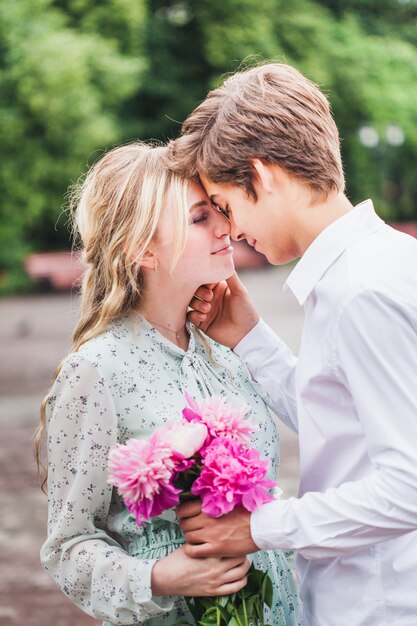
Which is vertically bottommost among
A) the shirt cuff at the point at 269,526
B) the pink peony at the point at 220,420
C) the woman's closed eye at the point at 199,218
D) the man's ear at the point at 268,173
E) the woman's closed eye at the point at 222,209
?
the shirt cuff at the point at 269,526

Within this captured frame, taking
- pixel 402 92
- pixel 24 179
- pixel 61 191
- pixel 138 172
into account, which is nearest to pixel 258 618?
pixel 138 172

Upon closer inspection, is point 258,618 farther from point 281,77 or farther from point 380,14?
point 380,14

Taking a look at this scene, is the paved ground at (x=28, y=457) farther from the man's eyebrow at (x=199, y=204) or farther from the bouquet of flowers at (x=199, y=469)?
the bouquet of flowers at (x=199, y=469)

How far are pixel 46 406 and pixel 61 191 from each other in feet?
64.5

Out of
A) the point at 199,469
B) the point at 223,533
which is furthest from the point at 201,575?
the point at 199,469

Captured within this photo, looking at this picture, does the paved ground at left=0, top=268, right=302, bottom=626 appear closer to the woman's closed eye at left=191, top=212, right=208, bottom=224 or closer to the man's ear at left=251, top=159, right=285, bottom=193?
the woman's closed eye at left=191, top=212, right=208, bottom=224

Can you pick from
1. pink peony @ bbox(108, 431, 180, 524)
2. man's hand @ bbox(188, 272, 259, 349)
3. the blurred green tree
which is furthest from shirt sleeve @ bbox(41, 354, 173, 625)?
the blurred green tree

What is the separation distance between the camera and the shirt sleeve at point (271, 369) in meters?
2.83

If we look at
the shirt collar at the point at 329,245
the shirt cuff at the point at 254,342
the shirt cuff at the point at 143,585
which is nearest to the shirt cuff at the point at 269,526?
the shirt cuff at the point at 143,585

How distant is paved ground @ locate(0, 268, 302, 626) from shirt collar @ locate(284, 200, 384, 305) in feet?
5.85

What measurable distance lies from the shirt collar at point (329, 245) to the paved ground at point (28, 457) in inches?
70.2

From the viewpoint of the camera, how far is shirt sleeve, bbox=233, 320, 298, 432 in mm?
2826

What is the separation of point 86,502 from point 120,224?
0.82 metres

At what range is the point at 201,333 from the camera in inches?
A: 115
